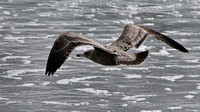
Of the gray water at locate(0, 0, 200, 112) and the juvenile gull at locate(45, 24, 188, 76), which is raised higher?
the juvenile gull at locate(45, 24, 188, 76)

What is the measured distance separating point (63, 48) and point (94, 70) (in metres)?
8.96

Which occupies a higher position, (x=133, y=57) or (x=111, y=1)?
(x=133, y=57)

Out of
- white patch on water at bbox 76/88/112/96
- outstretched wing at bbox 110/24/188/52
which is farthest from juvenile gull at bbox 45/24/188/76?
white patch on water at bbox 76/88/112/96

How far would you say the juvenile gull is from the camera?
790 centimetres

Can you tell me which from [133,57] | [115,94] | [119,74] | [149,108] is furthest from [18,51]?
[133,57]

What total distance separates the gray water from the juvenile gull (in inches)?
157

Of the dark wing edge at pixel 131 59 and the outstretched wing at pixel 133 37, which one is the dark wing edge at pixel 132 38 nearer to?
the outstretched wing at pixel 133 37

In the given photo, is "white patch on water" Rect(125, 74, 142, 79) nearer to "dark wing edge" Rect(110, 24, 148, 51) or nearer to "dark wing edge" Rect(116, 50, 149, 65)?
"dark wing edge" Rect(110, 24, 148, 51)

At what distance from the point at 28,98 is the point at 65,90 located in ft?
3.99

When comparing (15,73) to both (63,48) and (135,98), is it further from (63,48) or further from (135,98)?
(63,48)

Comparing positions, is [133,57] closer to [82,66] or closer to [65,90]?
[65,90]

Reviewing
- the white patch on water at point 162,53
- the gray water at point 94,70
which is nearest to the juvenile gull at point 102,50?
the gray water at point 94,70

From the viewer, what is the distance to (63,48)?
8.03 meters

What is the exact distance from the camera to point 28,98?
14.1 m
